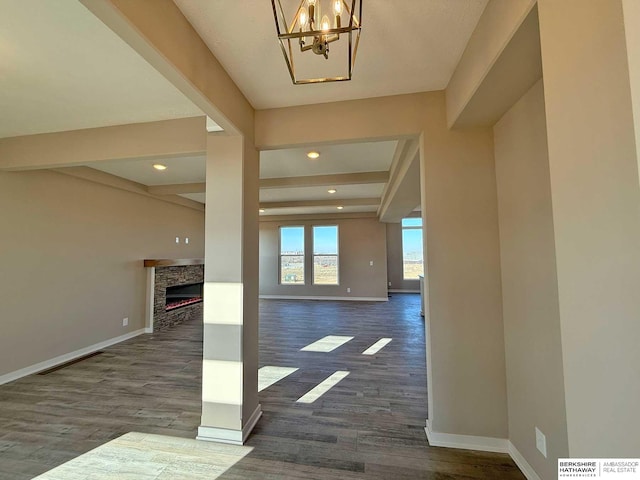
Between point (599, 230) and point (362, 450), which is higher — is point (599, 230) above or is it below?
above

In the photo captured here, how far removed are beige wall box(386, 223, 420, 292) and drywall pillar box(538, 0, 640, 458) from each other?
343 inches

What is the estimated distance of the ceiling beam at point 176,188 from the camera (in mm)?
4684

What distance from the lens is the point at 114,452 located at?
1854 mm

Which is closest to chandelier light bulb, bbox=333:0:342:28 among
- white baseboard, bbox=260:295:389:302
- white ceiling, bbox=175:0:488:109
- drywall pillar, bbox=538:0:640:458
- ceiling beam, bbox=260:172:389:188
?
white ceiling, bbox=175:0:488:109

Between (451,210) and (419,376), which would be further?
(419,376)

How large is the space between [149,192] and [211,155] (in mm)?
3582

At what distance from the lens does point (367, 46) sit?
5.19 feet

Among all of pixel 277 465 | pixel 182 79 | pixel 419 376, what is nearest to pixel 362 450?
pixel 277 465

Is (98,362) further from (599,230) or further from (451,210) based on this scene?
(599,230)

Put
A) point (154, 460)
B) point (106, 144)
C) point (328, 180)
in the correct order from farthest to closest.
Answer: point (328, 180)
point (106, 144)
point (154, 460)

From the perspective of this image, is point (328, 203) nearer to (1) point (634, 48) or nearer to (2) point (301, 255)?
(2) point (301, 255)

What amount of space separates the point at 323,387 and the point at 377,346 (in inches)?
59.6

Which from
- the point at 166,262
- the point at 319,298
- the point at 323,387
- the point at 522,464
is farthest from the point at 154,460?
the point at 319,298

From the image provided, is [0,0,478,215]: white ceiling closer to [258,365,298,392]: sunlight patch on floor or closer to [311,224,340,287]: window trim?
[258,365,298,392]: sunlight patch on floor
